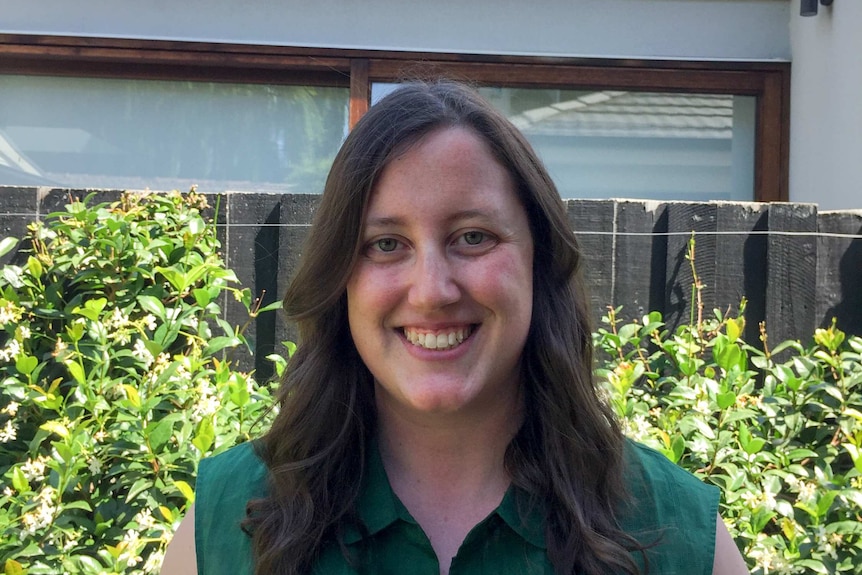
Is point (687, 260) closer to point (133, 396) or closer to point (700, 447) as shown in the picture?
point (700, 447)

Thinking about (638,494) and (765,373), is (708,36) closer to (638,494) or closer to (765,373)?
(765,373)

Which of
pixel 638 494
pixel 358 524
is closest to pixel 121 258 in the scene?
A: pixel 358 524

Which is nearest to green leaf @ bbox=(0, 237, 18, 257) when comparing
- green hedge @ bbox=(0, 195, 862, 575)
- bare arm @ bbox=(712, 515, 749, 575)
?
green hedge @ bbox=(0, 195, 862, 575)

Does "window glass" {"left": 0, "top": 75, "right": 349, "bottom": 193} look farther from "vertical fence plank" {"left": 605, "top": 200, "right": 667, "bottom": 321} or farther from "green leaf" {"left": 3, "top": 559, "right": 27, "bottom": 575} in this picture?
"green leaf" {"left": 3, "top": 559, "right": 27, "bottom": 575}

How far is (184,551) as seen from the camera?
65.7 inches

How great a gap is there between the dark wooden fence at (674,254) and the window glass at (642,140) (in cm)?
161

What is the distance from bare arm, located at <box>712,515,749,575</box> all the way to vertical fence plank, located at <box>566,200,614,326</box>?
1.64 metres

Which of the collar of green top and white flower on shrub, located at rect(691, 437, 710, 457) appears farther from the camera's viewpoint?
white flower on shrub, located at rect(691, 437, 710, 457)

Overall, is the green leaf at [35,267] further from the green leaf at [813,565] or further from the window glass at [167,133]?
the green leaf at [813,565]

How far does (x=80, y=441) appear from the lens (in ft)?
8.25

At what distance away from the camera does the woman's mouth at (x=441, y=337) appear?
1523 millimetres

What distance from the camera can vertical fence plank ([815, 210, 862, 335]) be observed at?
10.2 ft

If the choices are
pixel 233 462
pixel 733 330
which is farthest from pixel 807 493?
pixel 233 462

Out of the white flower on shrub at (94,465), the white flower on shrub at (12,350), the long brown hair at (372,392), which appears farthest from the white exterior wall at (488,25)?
the long brown hair at (372,392)
